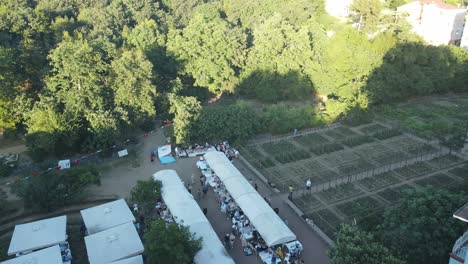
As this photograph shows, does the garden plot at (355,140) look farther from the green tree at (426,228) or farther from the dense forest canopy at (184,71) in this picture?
the green tree at (426,228)

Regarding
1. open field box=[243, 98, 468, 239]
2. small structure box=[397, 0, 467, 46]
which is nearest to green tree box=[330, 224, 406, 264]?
open field box=[243, 98, 468, 239]

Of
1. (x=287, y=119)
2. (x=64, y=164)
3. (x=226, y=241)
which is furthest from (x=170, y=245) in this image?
(x=287, y=119)

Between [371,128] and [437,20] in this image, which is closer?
[371,128]

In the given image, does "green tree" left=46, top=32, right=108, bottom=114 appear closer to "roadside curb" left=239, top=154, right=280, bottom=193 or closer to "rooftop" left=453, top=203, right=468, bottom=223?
"roadside curb" left=239, top=154, right=280, bottom=193

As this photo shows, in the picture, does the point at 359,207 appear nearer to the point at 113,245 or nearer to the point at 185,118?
the point at 113,245

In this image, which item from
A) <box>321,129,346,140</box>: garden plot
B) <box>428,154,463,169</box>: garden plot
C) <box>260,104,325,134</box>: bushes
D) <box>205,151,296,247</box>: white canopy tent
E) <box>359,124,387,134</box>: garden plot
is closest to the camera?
<box>205,151,296,247</box>: white canopy tent

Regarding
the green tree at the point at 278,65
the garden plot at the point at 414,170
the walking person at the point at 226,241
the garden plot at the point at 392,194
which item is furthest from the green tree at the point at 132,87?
the garden plot at the point at 414,170

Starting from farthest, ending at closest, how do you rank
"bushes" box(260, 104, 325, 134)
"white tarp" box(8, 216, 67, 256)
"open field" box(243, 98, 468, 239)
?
"bushes" box(260, 104, 325, 134) < "open field" box(243, 98, 468, 239) < "white tarp" box(8, 216, 67, 256)

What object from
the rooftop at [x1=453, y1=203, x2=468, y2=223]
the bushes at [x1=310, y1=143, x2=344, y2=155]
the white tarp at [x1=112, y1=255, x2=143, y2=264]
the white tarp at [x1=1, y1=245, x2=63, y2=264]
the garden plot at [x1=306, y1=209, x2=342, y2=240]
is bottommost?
the garden plot at [x1=306, y1=209, x2=342, y2=240]
